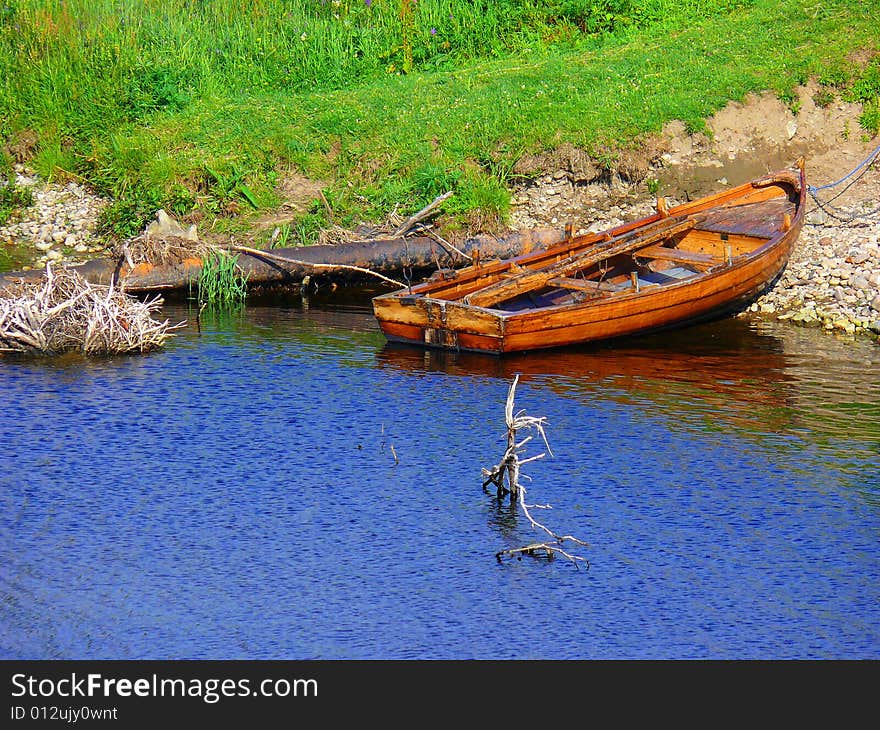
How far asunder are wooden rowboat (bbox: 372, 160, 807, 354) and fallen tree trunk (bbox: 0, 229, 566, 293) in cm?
140

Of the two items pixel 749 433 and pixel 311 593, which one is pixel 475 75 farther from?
pixel 311 593

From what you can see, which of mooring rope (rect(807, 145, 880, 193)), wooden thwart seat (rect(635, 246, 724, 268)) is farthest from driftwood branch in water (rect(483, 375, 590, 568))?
mooring rope (rect(807, 145, 880, 193))

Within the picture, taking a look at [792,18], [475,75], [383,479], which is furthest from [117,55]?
[383,479]

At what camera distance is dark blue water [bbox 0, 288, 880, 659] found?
830 centimetres

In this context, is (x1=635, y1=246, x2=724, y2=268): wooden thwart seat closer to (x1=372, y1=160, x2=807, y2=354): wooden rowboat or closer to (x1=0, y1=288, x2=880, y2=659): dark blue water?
(x1=372, y1=160, x2=807, y2=354): wooden rowboat

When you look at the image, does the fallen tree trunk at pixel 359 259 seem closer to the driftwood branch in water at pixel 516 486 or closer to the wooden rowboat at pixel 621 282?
the wooden rowboat at pixel 621 282

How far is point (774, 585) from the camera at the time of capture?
29.0 ft

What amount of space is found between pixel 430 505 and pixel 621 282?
7.06 meters

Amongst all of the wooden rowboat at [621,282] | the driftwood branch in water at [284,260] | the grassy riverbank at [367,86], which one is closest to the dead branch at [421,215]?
A: the grassy riverbank at [367,86]

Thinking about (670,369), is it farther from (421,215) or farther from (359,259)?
(421,215)

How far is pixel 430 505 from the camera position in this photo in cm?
1020

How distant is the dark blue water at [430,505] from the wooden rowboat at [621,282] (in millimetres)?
364
